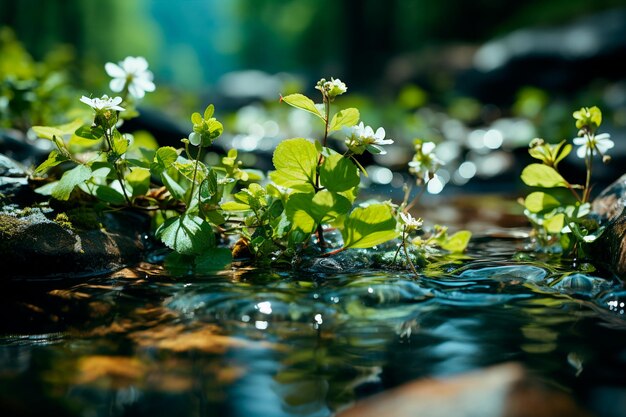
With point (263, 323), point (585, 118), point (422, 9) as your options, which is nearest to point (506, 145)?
point (585, 118)

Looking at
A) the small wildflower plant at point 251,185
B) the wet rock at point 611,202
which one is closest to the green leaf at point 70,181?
the small wildflower plant at point 251,185

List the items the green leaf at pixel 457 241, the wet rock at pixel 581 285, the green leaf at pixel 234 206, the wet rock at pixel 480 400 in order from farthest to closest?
the green leaf at pixel 457 241, the green leaf at pixel 234 206, the wet rock at pixel 581 285, the wet rock at pixel 480 400

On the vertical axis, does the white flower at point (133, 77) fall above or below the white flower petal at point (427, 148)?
above

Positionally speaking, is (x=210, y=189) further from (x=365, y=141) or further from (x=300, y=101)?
(x=365, y=141)

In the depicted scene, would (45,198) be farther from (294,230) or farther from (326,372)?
(326,372)

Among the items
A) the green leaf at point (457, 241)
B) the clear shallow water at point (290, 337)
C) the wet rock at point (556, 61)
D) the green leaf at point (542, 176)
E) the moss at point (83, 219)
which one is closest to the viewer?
the clear shallow water at point (290, 337)

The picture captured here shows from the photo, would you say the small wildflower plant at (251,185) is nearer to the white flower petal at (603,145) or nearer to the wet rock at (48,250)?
the wet rock at (48,250)

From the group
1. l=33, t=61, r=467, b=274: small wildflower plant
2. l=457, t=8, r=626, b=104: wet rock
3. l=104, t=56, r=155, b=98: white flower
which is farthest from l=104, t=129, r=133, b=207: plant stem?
l=457, t=8, r=626, b=104: wet rock
